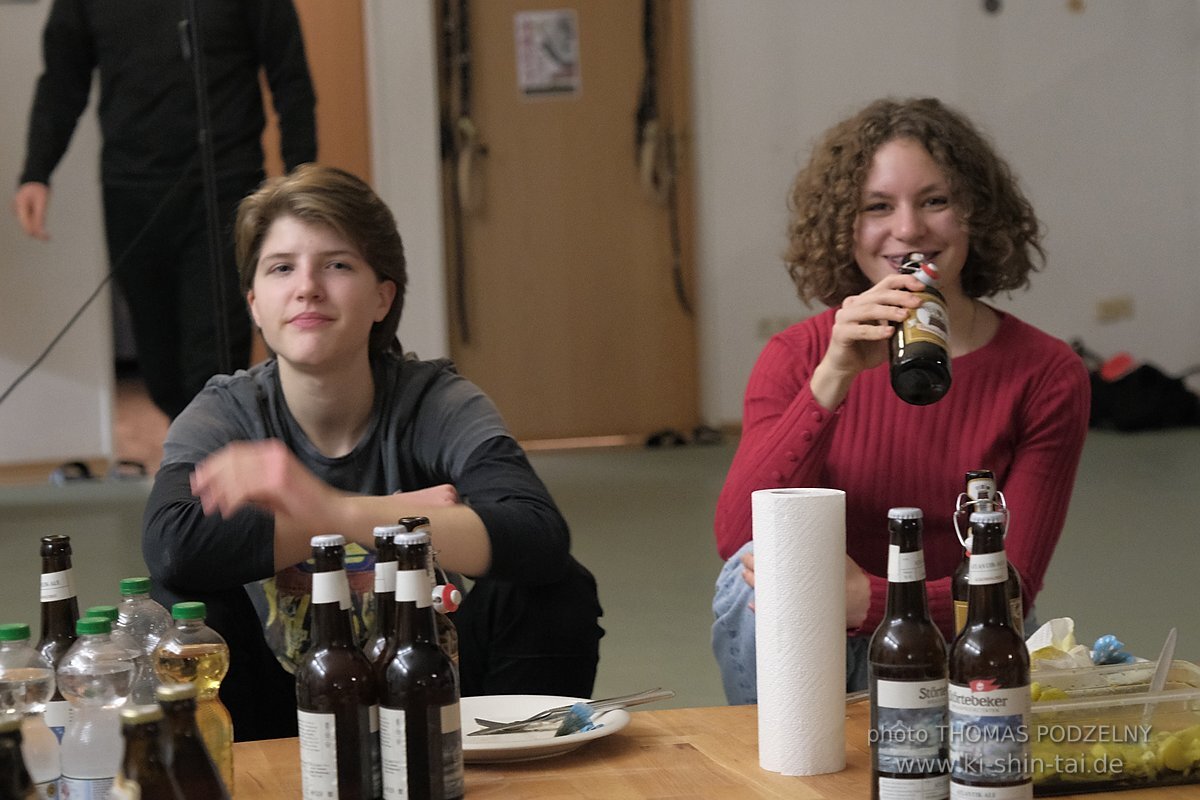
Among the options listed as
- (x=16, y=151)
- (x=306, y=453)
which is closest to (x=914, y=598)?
(x=306, y=453)

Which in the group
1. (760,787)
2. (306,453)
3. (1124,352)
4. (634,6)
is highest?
(634,6)

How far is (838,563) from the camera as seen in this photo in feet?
3.58

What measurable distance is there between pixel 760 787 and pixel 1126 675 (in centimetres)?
30

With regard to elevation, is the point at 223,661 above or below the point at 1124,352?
above

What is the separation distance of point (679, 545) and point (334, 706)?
2997mm

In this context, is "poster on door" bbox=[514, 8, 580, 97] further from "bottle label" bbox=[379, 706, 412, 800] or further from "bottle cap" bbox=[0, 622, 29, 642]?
"bottle label" bbox=[379, 706, 412, 800]

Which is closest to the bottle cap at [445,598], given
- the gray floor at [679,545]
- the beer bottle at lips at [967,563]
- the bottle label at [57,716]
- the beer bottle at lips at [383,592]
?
the beer bottle at lips at [383,592]

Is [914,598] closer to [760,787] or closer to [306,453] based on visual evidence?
[760,787]

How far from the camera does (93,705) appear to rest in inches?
41.2

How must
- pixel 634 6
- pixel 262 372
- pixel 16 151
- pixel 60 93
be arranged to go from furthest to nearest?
pixel 634 6 < pixel 16 151 < pixel 60 93 < pixel 262 372

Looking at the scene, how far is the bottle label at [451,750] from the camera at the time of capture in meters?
1.01

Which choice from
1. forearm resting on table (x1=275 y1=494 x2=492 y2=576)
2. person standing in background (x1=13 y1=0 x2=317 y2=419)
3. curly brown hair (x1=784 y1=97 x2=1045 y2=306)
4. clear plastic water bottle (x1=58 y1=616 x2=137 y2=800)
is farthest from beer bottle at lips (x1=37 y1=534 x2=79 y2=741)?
person standing in background (x1=13 y1=0 x2=317 y2=419)

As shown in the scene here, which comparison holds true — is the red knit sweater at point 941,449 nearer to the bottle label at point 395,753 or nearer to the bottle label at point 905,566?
the bottle label at point 905,566

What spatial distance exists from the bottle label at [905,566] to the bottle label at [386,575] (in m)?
0.35
